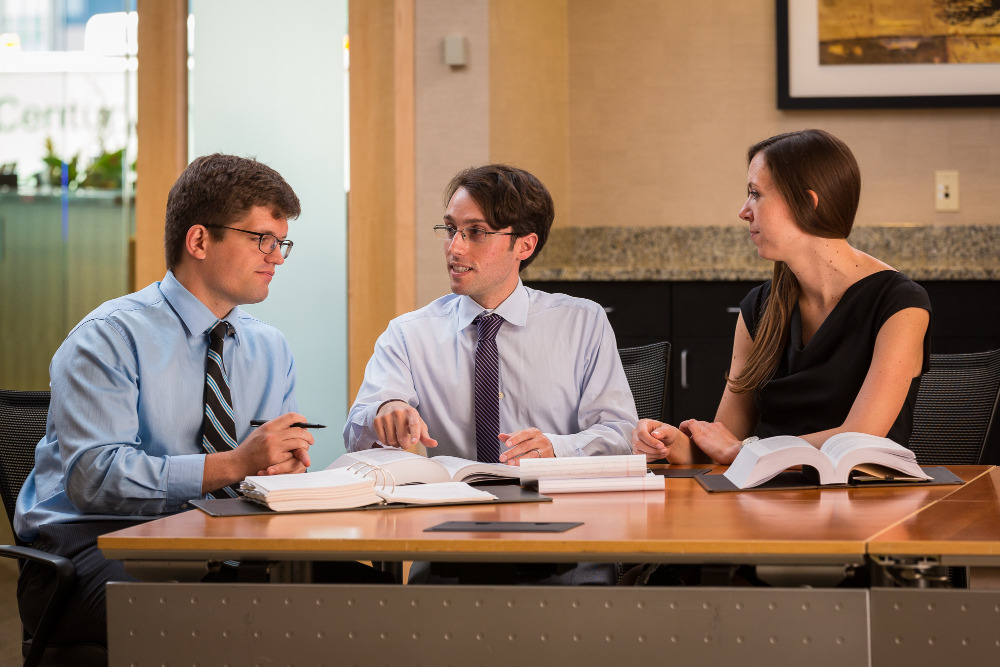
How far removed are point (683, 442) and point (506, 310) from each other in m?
0.51

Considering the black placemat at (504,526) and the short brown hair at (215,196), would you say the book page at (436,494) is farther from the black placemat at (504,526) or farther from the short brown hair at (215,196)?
the short brown hair at (215,196)

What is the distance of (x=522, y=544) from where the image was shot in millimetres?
1158

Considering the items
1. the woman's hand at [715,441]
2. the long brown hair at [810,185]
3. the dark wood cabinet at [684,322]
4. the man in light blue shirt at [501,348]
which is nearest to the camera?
the woman's hand at [715,441]

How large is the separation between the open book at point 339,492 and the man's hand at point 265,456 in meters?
0.12

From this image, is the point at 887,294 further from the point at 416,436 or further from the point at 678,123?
the point at 678,123

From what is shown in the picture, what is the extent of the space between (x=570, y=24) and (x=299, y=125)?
1236 mm

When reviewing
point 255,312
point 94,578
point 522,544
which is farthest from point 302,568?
point 255,312

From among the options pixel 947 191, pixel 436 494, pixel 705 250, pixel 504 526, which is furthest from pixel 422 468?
pixel 947 191

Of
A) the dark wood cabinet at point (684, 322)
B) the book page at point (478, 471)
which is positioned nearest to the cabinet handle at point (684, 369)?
the dark wood cabinet at point (684, 322)

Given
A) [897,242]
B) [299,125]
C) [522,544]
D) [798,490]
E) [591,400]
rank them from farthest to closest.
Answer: [897,242], [299,125], [591,400], [798,490], [522,544]

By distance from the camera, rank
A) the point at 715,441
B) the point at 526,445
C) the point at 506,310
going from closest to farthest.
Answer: the point at 526,445, the point at 715,441, the point at 506,310

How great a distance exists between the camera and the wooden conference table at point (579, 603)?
1.12m

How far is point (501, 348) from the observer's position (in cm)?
222

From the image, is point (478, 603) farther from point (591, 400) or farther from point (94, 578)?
point (591, 400)
